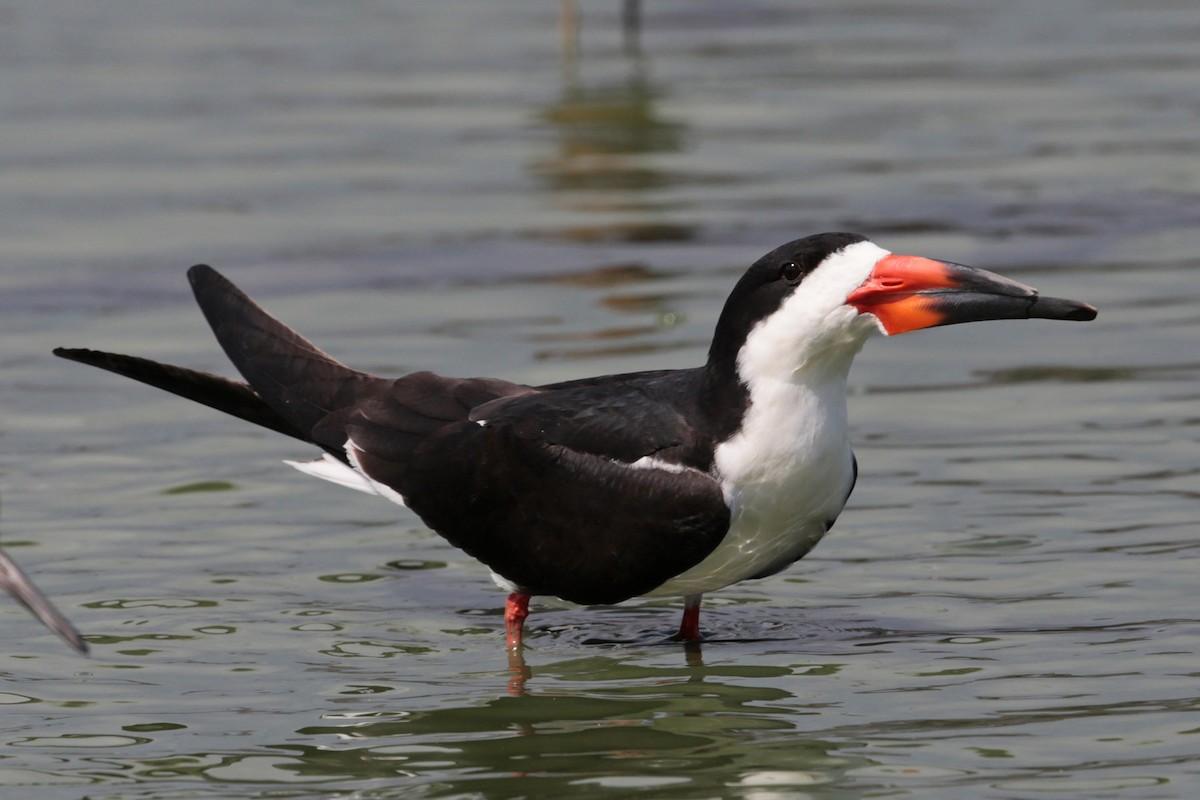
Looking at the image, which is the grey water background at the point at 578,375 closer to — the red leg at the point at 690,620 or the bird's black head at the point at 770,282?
the red leg at the point at 690,620

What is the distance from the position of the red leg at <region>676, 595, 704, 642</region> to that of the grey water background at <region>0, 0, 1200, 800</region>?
9cm

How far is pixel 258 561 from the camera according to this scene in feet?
22.3

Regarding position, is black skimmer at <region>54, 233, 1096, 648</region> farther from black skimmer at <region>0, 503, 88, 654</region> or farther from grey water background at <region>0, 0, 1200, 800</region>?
black skimmer at <region>0, 503, 88, 654</region>

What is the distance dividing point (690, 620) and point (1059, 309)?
1368 millimetres

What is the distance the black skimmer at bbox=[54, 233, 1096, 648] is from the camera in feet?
18.4

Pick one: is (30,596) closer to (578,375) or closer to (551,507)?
(551,507)

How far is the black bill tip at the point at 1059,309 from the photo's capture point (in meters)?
5.42

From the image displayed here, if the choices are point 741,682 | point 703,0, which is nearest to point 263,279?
point 741,682

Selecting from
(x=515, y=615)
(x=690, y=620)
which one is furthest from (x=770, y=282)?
(x=515, y=615)

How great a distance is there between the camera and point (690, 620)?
20.0 feet

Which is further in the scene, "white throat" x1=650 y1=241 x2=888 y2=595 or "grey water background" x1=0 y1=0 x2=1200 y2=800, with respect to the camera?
"white throat" x1=650 y1=241 x2=888 y2=595

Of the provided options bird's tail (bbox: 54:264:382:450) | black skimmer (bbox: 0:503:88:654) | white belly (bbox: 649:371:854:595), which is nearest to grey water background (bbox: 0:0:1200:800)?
white belly (bbox: 649:371:854:595)

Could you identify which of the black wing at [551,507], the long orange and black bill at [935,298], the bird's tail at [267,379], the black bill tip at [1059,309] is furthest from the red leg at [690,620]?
the black bill tip at [1059,309]

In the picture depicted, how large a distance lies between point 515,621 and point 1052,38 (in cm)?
1356
